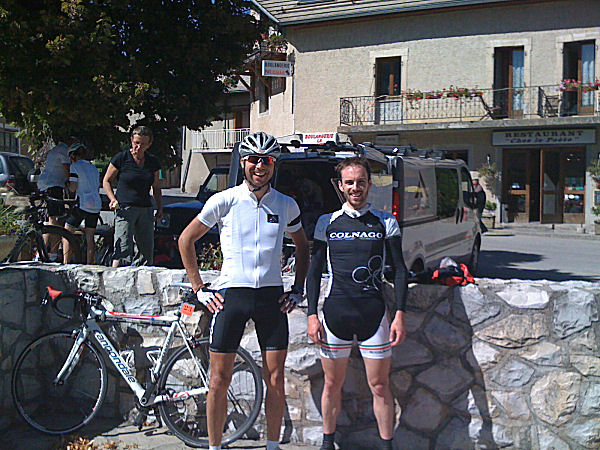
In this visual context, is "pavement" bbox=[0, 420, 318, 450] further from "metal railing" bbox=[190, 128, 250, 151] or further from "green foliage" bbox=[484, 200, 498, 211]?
"metal railing" bbox=[190, 128, 250, 151]

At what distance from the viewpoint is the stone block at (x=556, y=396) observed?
3.77m

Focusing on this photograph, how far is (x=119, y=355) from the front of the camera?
14.4 ft

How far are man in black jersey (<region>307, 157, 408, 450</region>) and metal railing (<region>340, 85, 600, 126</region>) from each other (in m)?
19.5

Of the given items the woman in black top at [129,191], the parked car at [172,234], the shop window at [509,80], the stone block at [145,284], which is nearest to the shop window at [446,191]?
the parked car at [172,234]

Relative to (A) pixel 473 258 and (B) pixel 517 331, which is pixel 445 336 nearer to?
(B) pixel 517 331

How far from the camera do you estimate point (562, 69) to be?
838 inches

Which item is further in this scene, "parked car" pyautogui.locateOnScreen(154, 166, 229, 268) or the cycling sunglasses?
"parked car" pyautogui.locateOnScreen(154, 166, 229, 268)

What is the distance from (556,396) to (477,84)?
2007 cm

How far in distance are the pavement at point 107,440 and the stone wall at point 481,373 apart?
472 mm

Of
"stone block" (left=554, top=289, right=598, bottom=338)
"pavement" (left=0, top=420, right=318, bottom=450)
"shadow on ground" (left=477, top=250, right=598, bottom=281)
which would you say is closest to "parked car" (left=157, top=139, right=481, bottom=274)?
"stone block" (left=554, top=289, right=598, bottom=338)

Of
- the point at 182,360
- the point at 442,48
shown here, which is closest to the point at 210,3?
the point at 182,360

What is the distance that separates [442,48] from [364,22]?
3.25 m

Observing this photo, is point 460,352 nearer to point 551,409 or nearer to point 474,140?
point 551,409

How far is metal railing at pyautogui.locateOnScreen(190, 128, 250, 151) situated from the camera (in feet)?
115
